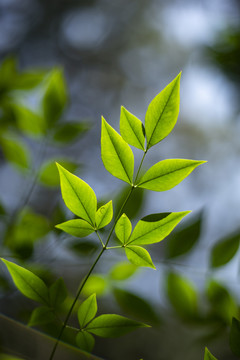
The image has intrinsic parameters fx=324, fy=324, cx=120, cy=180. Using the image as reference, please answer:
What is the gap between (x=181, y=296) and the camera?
338 mm

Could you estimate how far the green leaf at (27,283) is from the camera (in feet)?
0.71

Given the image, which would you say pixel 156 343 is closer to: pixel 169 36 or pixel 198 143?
pixel 198 143

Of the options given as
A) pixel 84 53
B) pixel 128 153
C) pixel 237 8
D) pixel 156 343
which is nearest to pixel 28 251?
pixel 128 153

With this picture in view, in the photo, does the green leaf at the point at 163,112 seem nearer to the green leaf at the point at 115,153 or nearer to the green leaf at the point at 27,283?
the green leaf at the point at 115,153

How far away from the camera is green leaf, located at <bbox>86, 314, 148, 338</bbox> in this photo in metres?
0.22

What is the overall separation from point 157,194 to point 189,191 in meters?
0.08

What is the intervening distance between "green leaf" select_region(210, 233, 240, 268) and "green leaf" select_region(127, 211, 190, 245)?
0.14m

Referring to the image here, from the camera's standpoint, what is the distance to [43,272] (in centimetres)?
35

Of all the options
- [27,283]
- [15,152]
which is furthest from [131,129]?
[15,152]

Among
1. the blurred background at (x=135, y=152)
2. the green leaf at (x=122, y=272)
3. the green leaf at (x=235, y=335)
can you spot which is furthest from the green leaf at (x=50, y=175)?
the green leaf at (x=235, y=335)

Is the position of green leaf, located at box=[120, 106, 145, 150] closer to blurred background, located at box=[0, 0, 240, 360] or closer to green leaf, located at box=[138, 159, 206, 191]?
green leaf, located at box=[138, 159, 206, 191]

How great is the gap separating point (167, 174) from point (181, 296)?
0.18m

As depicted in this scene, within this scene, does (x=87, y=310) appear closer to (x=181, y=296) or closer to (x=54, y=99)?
(x=181, y=296)

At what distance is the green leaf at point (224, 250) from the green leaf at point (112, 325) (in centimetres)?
14
